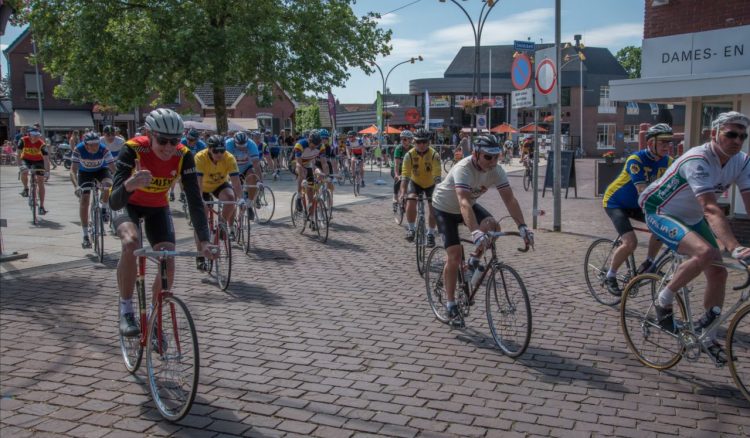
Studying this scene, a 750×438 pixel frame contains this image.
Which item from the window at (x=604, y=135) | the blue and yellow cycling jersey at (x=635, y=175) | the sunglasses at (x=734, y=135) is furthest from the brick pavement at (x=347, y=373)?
the window at (x=604, y=135)

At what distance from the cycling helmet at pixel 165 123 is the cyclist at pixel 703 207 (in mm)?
3548

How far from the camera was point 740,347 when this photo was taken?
447 cm

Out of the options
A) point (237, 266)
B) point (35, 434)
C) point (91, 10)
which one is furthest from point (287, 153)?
point (35, 434)

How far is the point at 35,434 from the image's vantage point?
4008 mm

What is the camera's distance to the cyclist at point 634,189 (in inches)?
269

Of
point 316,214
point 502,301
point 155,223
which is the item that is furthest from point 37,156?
point 502,301

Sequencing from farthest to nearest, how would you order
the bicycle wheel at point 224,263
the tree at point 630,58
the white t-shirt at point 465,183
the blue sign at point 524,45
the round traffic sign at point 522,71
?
1. the tree at point 630,58
2. the blue sign at point 524,45
3. the round traffic sign at point 522,71
4. the bicycle wheel at point 224,263
5. the white t-shirt at point 465,183

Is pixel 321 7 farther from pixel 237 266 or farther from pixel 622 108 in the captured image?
pixel 622 108

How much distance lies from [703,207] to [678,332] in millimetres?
993

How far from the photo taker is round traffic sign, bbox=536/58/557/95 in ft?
40.0

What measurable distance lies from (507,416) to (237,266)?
6.03 m

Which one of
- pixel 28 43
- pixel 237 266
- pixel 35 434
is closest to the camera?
pixel 35 434

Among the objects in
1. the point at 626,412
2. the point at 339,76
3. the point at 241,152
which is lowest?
the point at 626,412

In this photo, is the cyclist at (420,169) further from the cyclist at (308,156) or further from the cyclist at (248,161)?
the cyclist at (248,161)
